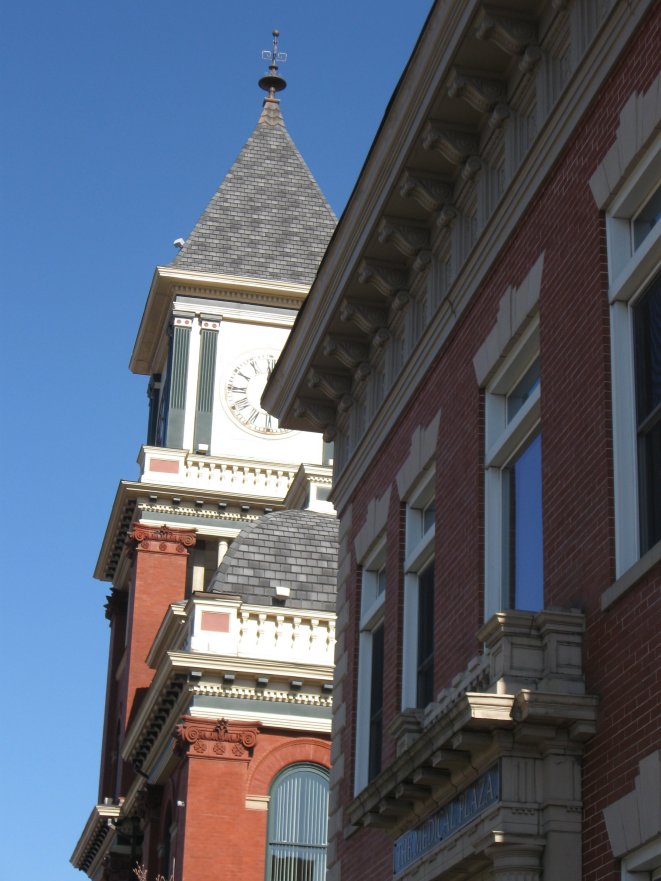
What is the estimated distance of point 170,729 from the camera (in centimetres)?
3247

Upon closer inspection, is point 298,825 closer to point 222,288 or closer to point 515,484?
point 515,484

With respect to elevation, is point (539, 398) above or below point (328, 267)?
below

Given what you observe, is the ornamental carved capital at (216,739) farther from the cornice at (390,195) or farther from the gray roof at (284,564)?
the cornice at (390,195)

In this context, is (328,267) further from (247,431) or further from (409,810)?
(247,431)

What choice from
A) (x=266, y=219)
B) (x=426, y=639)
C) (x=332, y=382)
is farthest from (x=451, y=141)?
(x=266, y=219)

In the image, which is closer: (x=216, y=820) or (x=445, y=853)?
(x=445, y=853)

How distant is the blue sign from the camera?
1226 centimetres

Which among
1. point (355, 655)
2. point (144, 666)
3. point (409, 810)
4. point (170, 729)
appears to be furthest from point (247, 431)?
point (409, 810)

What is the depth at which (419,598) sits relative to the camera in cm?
1697

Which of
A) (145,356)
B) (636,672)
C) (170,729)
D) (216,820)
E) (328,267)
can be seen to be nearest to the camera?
(636,672)

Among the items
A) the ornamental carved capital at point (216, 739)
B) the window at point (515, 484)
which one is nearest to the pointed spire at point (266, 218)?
the ornamental carved capital at point (216, 739)

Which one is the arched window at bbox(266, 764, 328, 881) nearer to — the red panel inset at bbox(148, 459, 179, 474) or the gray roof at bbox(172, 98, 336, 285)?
the red panel inset at bbox(148, 459, 179, 474)

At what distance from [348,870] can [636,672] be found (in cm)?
748

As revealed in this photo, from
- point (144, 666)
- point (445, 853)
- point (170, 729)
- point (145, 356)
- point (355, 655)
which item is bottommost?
point (445, 853)
